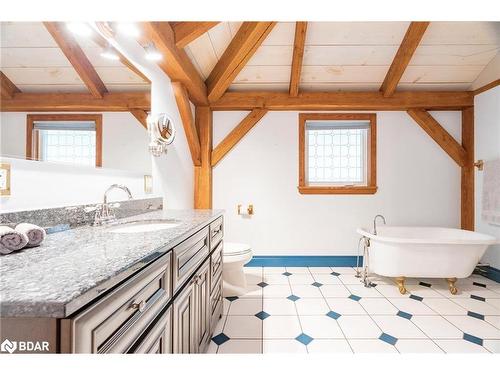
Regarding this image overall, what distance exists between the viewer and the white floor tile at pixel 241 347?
1500mm

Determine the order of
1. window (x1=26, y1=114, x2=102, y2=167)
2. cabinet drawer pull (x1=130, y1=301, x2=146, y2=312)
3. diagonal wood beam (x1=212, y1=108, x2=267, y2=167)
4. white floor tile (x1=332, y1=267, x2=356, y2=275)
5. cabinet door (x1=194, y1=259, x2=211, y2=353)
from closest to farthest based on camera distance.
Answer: cabinet drawer pull (x1=130, y1=301, x2=146, y2=312) → window (x1=26, y1=114, x2=102, y2=167) → cabinet door (x1=194, y1=259, x2=211, y2=353) → white floor tile (x1=332, y1=267, x2=356, y2=275) → diagonal wood beam (x1=212, y1=108, x2=267, y2=167)

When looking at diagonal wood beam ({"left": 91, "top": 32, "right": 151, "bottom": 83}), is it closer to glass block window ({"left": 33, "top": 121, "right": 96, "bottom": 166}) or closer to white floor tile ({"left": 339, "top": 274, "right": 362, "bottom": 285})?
glass block window ({"left": 33, "top": 121, "right": 96, "bottom": 166})

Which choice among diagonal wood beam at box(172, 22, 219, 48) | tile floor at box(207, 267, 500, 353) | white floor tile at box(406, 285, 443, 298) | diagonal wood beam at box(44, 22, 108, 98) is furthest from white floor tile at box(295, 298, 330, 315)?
diagonal wood beam at box(172, 22, 219, 48)

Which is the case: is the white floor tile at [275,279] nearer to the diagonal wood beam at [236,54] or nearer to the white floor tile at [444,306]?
the white floor tile at [444,306]

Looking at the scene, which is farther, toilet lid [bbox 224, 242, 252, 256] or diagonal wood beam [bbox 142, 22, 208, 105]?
toilet lid [bbox 224, 242, 252, 256]

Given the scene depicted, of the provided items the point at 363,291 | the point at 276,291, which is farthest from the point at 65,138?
the point at 363,291

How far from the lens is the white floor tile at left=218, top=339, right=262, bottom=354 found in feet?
4.92

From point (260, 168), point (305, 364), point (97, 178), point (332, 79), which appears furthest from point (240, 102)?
point (305, 364)

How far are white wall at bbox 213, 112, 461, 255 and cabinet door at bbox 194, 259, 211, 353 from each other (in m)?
1.73

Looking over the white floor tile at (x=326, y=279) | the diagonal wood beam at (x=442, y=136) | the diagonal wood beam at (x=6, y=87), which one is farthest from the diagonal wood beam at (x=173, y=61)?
the diagonal wood beam at (x=442, y=136)

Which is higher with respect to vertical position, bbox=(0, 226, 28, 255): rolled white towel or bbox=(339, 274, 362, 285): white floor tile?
bbox=(0, 226, 28, 255): rolled white towel

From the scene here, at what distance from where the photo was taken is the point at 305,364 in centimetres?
75

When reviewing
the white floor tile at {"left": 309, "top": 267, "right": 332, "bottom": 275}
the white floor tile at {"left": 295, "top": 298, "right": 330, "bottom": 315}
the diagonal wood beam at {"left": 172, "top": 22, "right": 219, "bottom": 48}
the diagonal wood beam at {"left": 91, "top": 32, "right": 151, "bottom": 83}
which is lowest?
the white floor tile at {"left": 295, "top": 298, "right": 330, "bottom": 315}

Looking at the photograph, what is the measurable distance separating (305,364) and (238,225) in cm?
244
